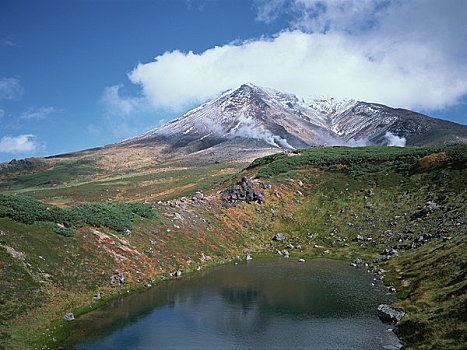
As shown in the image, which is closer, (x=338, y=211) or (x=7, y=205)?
(x=7, y=205)

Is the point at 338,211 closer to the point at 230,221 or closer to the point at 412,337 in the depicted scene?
the point at 230,221

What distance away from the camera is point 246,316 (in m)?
32.5

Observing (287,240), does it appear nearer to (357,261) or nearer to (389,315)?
(357,261)

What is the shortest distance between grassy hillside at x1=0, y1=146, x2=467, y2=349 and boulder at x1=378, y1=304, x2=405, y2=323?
3.50 ft

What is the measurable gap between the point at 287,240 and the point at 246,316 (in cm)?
3658

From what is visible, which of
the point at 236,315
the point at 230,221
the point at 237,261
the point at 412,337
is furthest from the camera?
the point at 230,221

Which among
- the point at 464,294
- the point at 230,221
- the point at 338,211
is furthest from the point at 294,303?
the point at 338,211

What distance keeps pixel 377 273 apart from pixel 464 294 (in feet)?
67.4

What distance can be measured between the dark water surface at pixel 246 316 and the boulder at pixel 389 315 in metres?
0.74

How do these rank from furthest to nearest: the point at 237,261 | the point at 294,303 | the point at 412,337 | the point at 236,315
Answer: the point at 237,261, the point at 294,303, the point at 236,315, the point at 412,337

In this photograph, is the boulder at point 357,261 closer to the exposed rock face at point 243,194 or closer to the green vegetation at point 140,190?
the exposed rock face at point 243,194

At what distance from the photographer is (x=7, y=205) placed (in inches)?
1528

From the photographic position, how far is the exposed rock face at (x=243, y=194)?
76.4m

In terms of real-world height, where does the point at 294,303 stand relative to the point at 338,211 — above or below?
below
